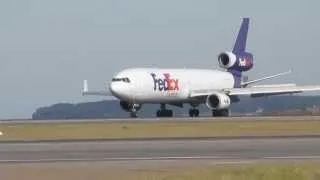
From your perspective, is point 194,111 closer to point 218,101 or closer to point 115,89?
point 218,101

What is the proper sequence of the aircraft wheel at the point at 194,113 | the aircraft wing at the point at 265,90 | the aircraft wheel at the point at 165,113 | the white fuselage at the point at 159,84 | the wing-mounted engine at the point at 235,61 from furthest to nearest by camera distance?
the wing-mounted engine at the point at 235,61 → the aircraft wheel at the point at 165,113 → the aircraft wheel at the point at 194,113 → the aircraft wing at the point at 265,90 → the white fuselage at the point at 159,84

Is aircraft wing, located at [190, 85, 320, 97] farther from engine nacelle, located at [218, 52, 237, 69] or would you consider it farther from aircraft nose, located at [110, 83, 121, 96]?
aircraft nose, located at [110, 83, 121, 96]

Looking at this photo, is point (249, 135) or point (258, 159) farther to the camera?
point (249, 135)

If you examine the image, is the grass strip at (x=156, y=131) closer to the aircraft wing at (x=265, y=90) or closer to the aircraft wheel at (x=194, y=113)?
the aircraft wing at (x=265, y=90)

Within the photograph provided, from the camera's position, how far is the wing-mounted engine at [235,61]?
9712 cm

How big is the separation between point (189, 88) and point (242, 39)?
14.3 m

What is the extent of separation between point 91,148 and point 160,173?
12.3 metres

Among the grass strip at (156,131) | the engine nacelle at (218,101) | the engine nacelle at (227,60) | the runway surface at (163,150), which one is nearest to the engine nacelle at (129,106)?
Result: the engine nacelle at (218,101)

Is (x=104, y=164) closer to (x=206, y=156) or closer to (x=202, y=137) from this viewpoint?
(x=206, y=156)

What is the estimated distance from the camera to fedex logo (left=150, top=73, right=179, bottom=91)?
285 ft

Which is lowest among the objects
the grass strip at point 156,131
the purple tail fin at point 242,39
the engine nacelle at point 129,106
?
the engine nacelle at point 129,106

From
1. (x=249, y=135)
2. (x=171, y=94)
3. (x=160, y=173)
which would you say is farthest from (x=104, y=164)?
(x=171, y=94)

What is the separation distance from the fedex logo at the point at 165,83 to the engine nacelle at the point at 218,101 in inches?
139

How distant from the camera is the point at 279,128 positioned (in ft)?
180
